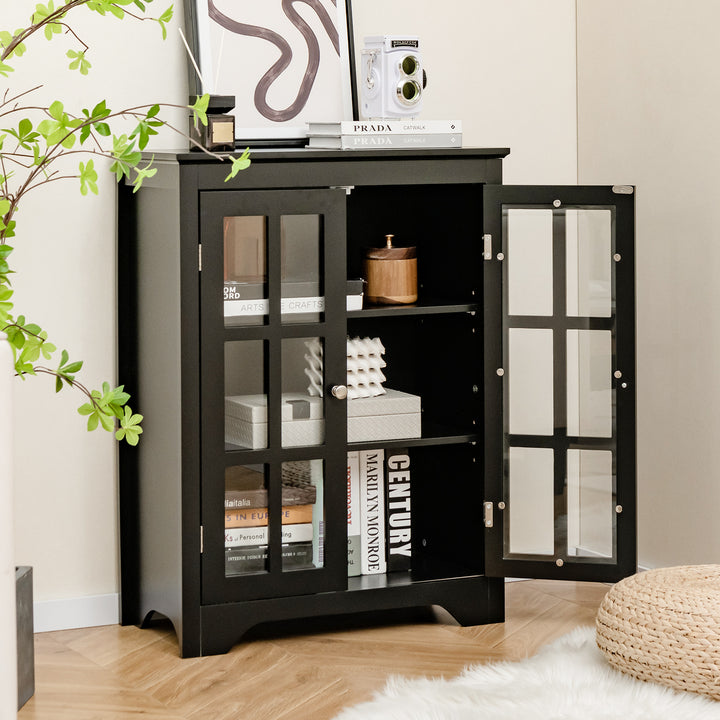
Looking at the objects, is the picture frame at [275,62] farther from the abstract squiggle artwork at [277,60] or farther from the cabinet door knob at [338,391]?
the cabinet door knob at [338,391]

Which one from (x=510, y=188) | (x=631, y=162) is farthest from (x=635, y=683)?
(x=631, y=162)

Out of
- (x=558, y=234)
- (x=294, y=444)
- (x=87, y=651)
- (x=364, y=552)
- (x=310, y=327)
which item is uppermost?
(x=558, y=234)

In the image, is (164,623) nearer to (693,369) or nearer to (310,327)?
(310,327)

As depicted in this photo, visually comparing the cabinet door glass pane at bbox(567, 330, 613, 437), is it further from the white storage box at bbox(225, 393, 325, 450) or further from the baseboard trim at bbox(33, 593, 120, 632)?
the baseboard trim at bbox(33, 593, 120, 632)

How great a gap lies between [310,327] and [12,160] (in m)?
0.76

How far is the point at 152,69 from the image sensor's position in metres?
2.93

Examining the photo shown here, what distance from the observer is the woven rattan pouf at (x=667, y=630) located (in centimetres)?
210

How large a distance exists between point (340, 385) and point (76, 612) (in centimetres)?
89

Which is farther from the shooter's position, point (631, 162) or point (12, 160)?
point (631, 162)

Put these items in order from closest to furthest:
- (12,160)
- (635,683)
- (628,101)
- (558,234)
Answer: (635,683)
(12,160)
(558,234)
(628,101)

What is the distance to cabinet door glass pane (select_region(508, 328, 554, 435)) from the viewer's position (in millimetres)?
2867

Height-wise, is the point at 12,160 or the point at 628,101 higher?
the point at 628,101

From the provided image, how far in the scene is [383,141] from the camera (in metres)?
2.75

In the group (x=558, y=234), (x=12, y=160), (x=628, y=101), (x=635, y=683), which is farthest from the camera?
(x=628, y=101)
